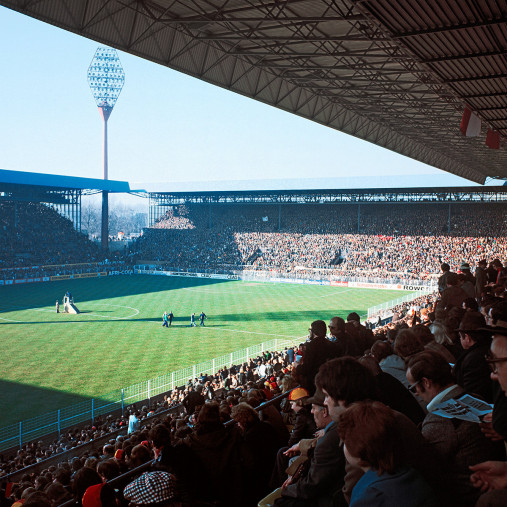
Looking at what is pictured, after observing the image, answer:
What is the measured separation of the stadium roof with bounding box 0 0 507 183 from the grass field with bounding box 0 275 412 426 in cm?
1142

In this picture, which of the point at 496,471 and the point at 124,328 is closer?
the point at 496,471

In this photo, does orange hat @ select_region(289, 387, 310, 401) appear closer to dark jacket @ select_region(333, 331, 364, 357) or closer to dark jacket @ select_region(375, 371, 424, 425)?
dark jacket @ select_region(375, 371, 424, 425)

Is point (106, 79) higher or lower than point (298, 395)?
higher

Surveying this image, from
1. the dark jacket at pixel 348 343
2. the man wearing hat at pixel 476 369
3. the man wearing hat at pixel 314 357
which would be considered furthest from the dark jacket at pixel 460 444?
the dark jacket at pixel 348 343

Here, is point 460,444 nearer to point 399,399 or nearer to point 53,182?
point 399,399

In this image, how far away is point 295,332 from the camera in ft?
97.4

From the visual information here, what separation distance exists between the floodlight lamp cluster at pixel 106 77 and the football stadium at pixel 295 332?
42.2m

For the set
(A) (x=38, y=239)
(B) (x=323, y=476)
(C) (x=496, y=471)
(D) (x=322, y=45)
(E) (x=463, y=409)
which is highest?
(D) (x=322, y=45)

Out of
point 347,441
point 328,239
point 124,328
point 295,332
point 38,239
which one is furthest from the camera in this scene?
point 328,239

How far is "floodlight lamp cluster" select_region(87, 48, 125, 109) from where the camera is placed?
307 ft

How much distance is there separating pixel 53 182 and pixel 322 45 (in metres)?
48.3

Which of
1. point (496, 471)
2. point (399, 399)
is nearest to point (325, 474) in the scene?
point (496, 471)

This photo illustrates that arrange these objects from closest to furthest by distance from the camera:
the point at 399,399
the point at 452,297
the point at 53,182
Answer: the point at 399,399 < the point at 452,297 < the point at 53,182

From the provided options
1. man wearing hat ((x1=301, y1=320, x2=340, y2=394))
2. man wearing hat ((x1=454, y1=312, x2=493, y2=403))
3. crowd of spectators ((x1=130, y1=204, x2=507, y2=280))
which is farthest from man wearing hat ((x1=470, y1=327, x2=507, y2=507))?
crowd of spectators ((x1=130, y1=204, x2=507, y2=280))
